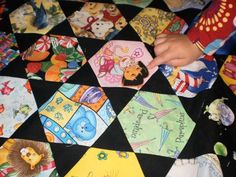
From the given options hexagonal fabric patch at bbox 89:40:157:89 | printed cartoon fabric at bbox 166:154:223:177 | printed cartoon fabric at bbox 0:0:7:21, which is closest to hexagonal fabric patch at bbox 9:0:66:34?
printed cartoon fabric at bbox 0:0:7:21

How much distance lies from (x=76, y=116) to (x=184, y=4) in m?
0.34

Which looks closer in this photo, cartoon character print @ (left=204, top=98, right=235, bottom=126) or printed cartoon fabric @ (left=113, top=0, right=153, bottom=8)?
cartoon character print @ (left=204, top=98, right=235, bottom=126)

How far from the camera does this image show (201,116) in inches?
17.8

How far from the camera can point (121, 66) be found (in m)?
0.50

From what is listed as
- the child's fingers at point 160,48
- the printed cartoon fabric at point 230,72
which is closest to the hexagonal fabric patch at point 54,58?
the child's fingers at point 160,48

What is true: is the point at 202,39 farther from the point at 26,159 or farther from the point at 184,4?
the point at 26,159

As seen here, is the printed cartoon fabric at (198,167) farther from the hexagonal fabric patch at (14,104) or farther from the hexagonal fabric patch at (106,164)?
the hexagonal fabric patch at (14,104)

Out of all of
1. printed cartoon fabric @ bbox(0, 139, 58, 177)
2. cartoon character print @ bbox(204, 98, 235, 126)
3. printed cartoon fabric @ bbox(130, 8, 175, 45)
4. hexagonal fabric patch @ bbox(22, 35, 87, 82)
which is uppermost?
printed cartoon fabric @ bbox(130, 8, 175, 45)

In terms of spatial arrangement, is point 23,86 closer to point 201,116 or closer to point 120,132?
point 120,132

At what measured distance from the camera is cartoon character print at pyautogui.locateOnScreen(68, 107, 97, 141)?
0.43 metres

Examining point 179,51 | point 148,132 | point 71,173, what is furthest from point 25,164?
point 179,51

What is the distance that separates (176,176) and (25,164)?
0.68ft

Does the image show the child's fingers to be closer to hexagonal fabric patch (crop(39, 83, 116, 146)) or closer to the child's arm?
the child's arm

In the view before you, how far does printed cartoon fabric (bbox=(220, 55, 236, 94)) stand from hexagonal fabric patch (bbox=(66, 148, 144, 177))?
0.63 ft
